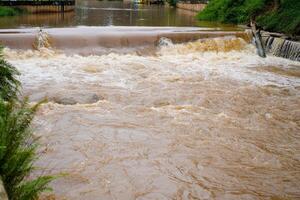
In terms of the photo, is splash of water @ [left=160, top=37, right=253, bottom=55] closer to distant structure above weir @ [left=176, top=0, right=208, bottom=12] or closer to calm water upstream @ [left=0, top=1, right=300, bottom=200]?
calm water upstream @ [left=0, top=1, right=300, bottom=200]

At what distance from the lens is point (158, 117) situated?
7.76 m

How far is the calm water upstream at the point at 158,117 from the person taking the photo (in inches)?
204

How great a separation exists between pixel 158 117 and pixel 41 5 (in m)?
29.1

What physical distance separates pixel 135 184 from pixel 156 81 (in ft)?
19.2

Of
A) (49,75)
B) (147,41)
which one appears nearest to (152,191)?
(49,75)

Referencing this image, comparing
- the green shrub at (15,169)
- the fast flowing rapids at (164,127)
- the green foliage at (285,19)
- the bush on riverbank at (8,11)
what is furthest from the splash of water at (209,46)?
the bush on riverbank at (8,11)

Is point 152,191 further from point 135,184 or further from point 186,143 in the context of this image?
point 186,143

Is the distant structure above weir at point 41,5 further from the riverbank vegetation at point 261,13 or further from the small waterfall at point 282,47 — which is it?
the small waterfall at point 282,47

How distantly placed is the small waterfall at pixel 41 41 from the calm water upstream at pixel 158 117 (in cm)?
4

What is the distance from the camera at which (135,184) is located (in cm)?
512

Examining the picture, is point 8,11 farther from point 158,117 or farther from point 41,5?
point 158,117

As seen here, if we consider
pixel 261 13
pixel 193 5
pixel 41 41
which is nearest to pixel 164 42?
pixel 41 41

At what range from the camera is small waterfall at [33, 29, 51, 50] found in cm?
1361

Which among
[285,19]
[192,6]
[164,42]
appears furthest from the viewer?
[192,6]
